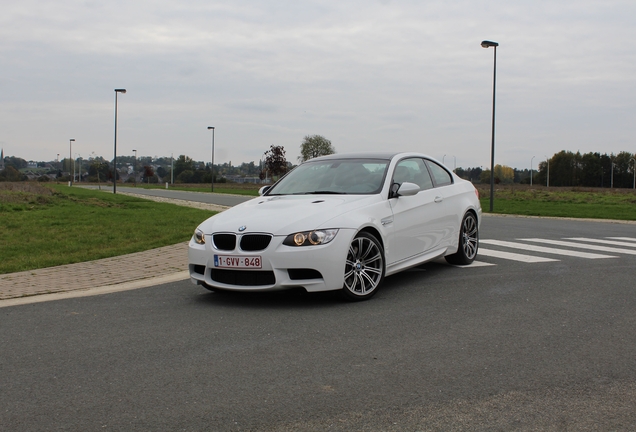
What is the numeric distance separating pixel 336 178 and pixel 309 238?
5.47 feet

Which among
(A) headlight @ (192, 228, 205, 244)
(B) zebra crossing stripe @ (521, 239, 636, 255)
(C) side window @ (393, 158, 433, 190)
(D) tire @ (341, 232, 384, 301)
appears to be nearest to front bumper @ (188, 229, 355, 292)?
(D) tire @ (341, 232, 384, 301)

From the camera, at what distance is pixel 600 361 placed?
4.74 meters

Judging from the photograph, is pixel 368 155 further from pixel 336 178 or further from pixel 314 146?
pixel 314 146

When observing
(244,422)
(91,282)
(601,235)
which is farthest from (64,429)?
(601,235)

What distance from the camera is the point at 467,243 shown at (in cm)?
952

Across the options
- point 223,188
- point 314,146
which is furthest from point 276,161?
point 314,146

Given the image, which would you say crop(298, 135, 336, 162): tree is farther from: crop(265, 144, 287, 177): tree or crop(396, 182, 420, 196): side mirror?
crop(396, 182, 420, 196): side mirror

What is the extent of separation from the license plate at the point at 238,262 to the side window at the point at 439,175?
11.0 ft

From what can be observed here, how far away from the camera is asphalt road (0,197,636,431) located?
372cm

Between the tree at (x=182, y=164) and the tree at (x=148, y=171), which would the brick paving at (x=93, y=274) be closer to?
the tree at (x=148, y=171)

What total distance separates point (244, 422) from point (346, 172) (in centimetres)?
480

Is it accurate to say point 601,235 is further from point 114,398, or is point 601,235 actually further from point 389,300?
point 114,398

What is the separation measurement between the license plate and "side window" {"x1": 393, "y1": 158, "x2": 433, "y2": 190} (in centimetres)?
229

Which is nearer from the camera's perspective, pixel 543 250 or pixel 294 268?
pixel 294 268
